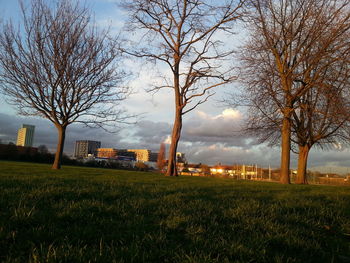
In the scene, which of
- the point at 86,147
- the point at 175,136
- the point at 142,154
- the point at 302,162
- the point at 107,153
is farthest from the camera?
the point at 142,154

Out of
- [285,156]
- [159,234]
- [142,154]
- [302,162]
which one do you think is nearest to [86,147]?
[142,154]

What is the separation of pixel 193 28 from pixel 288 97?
363 inches

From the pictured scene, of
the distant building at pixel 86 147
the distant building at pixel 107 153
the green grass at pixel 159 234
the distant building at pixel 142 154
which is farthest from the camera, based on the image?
the distant building at pixel 142 154

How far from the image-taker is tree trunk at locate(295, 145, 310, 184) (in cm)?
2156

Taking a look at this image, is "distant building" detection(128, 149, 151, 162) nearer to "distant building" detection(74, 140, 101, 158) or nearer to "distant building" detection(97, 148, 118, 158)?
"distant building" detection(97, 148, 118, 158)

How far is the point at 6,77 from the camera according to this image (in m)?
16.9

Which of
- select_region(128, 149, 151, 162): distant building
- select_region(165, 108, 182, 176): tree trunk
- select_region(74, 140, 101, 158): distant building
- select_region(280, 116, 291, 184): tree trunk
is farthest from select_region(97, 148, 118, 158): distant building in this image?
select_region(280, 116, 291, 184): tree trunk

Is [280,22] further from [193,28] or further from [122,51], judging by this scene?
[122,51]

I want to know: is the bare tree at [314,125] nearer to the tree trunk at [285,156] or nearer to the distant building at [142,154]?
the tree trunk at [285,156]

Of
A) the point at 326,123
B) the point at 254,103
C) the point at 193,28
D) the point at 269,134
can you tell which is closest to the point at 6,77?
the point at 193,28

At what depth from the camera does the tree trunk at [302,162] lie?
70.7ft

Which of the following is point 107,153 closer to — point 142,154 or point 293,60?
point 142,154

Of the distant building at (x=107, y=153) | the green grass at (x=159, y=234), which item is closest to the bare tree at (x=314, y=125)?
the green grass at (x=159, y=234)

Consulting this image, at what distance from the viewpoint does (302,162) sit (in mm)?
22375
